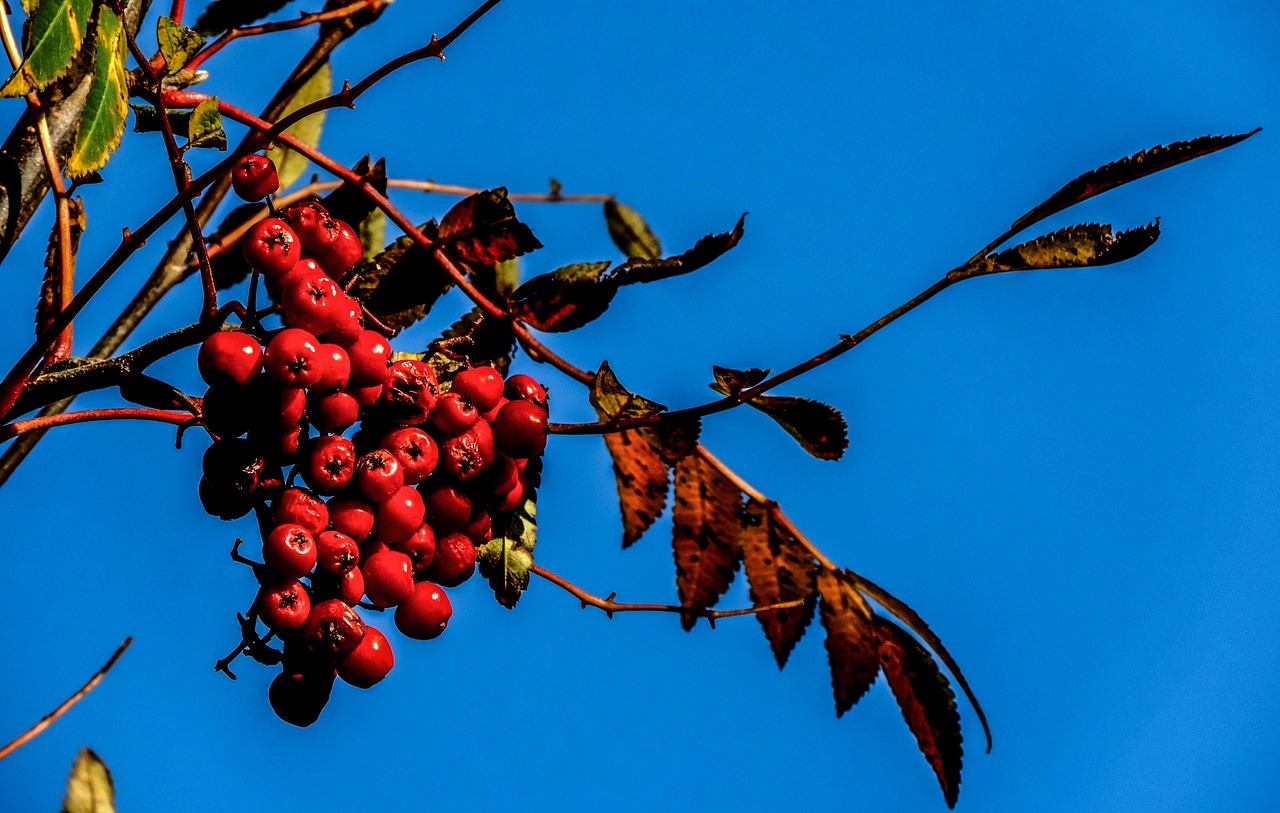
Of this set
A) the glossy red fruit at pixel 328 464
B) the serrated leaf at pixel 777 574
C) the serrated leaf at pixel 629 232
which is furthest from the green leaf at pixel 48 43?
the serrated leaf at pixel 629 232

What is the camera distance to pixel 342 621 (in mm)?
1629

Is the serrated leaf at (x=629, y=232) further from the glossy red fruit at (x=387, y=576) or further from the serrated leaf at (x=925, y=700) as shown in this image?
the glossy red fruit at (x=387, y=576)

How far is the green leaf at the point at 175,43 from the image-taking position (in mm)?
1530

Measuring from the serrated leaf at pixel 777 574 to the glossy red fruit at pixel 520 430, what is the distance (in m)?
0.47

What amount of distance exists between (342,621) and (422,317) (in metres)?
0.49

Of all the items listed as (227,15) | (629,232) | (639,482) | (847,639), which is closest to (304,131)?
(227,15)

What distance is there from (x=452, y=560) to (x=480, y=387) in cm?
26

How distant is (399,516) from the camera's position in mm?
1655

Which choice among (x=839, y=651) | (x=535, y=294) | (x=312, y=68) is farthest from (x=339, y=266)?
(x=839, y=651)

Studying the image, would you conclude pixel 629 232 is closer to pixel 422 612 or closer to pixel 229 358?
pixel 422 612

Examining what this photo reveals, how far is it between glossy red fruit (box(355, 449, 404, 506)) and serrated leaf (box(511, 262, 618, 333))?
14.3 inches

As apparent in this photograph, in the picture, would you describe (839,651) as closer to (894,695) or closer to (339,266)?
(894,695)

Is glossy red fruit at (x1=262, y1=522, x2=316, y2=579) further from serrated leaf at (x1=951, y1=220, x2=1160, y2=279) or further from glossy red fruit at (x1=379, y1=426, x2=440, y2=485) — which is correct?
serrated leaf at (x1=951, y1=220, x2=1160, y2=279)

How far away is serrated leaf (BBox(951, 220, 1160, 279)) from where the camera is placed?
1556 millimetres
